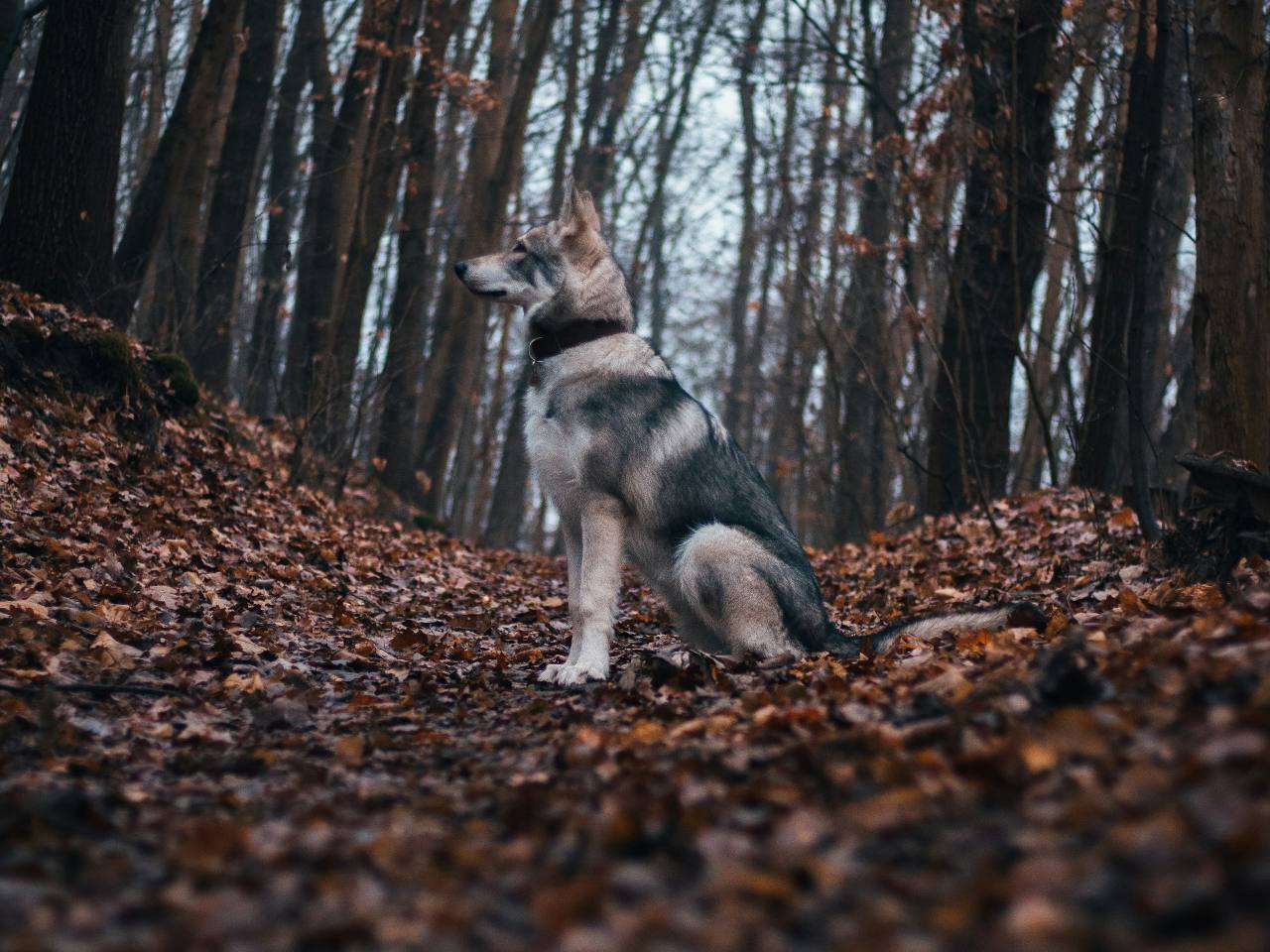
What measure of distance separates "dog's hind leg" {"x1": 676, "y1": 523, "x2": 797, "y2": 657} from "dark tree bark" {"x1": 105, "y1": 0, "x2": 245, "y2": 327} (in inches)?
300

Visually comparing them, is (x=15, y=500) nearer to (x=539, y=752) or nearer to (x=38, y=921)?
(x=539, y=752)

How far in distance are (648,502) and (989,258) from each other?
802 cm

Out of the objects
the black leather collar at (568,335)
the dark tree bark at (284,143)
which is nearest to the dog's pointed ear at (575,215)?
the black leather collar at (568,335)

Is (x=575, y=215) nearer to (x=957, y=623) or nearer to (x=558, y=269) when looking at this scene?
(x=558, y=269)

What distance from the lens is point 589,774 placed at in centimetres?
403

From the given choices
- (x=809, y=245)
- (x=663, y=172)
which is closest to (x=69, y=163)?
(x=809, y=245)

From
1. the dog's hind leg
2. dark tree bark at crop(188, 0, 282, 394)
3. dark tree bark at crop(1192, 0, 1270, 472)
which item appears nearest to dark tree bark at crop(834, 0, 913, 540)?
dark tree bark at crop(188, 0, 282, 394)

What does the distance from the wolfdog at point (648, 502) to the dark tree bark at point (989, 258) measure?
18.3ft

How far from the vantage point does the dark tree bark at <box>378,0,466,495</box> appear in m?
17.7

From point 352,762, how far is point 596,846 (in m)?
1.76

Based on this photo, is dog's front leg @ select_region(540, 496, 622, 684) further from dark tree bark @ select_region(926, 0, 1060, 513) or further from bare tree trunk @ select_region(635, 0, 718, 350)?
bare tree trunk @ select_region(635, 0, 718, 350)

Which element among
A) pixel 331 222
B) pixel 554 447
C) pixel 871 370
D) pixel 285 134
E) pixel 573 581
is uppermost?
pixel 285 134

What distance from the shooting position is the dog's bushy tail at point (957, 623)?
5906mm

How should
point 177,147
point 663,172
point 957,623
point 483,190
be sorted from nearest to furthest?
point 957,623
point 177,147
point 483,190
point 663,172
